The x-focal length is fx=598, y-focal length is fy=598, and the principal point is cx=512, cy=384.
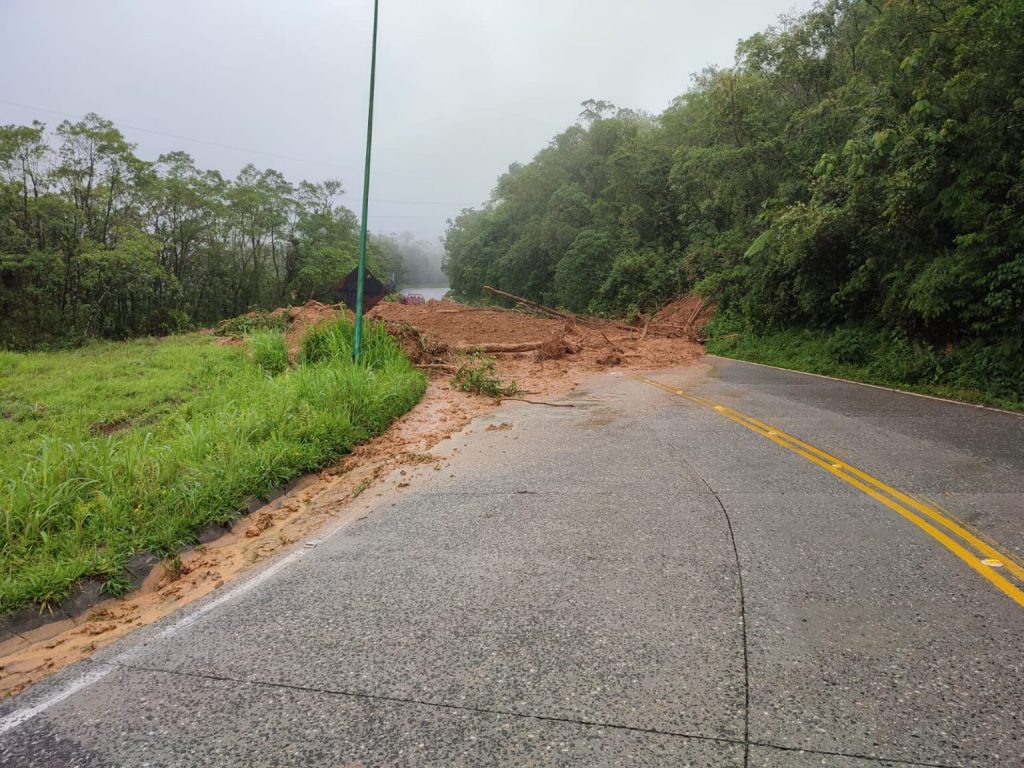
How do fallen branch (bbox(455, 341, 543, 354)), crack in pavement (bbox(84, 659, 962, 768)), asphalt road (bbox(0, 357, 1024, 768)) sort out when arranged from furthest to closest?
fallen branch (bbox(455, 341, 543, 354)) < asphalt road (bbox(0, 357, 1024, 768)) < crack in pavement (bbox(84, 659, 962, 768))

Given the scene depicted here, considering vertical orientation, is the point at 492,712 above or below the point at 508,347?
below

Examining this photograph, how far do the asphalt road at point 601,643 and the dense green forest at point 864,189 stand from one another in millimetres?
A: 7942

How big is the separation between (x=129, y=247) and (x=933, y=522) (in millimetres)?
33644

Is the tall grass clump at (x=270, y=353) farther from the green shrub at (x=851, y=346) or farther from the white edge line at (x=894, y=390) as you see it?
the green shrub at (x=851, y=346)

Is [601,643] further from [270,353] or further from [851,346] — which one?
[851,346]

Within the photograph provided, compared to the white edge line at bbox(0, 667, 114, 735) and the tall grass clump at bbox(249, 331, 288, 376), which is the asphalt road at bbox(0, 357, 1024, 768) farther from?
the tall grass clump at bbox(249, 331, 288, 376)

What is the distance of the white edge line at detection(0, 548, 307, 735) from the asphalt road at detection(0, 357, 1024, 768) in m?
0.02

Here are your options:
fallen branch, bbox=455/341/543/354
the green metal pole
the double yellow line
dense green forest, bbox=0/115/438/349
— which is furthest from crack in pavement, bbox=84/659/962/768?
dense green forest, bbox=0/115/438/349

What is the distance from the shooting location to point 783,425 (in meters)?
8.55

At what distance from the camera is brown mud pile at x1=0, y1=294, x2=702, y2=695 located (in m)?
3.56

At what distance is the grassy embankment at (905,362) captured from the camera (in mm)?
10977

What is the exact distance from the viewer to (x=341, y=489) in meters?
6.41

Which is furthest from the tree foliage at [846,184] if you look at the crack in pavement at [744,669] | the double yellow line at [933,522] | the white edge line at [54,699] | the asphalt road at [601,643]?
the white edge line at [54,699]

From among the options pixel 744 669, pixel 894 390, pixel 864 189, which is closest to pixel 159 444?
pixel 744 669
